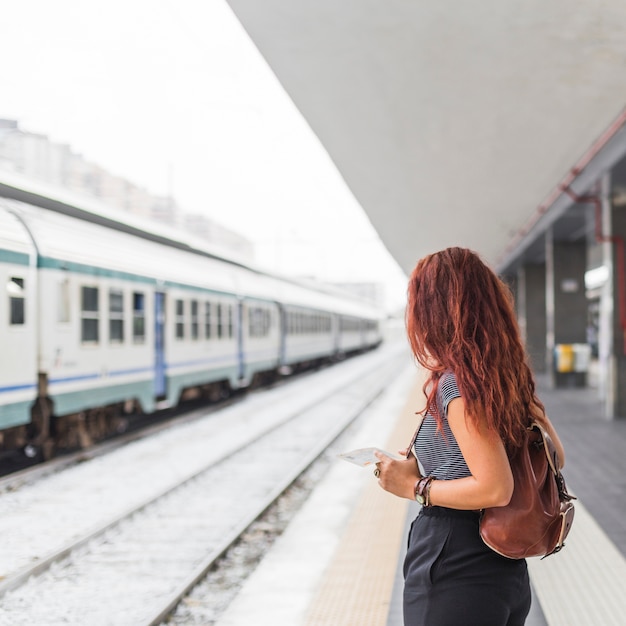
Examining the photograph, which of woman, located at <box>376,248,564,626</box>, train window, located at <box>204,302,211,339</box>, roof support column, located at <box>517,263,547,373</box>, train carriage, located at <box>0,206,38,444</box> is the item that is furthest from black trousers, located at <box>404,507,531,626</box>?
roof support column, located at <box>517,263,547,373</box>

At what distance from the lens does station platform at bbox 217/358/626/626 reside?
4137 mm

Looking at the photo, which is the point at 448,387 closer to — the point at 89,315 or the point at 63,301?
the point at 63,301

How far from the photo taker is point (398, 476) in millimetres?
1945

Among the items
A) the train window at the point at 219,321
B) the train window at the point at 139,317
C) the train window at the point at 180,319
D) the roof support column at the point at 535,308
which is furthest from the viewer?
the roof support column at the point at 535,308

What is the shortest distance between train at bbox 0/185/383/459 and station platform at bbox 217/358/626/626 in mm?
3239

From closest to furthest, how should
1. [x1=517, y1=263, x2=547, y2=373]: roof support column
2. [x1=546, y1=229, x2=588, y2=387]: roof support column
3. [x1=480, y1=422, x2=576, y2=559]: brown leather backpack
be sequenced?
[x1=480, y1=422, x2=576, y2=559]: brown leather backpack
[x1=546, y1=229, x2=588, y2=387]: roof support column
[x1=517, y1=263, x2=547, y2=373]: roof support column

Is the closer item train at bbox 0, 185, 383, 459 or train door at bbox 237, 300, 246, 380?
train at bbox 0, 185, 383, 459

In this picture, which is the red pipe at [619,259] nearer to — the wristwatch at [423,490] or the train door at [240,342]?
the train door at [240,342]

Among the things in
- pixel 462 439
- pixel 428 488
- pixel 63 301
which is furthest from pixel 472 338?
pixel 63 301

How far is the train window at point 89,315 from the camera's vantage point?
932cm

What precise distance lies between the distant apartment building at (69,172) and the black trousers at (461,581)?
27.6 feet

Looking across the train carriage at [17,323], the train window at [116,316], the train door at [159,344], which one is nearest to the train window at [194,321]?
the train door at [159,344]

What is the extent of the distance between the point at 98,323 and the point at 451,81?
17.5 feet

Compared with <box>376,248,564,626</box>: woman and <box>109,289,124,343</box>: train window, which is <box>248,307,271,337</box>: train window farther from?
<box>376,248,564,626</box>: woman
